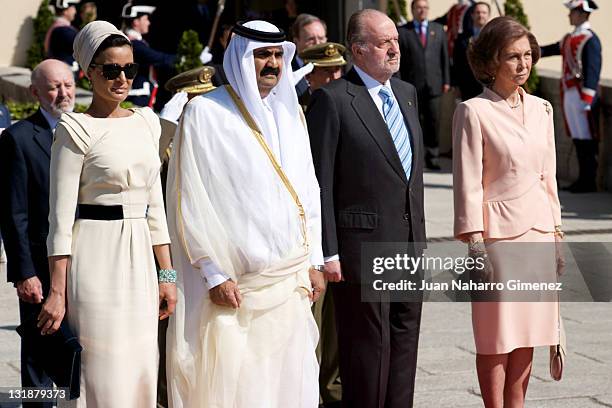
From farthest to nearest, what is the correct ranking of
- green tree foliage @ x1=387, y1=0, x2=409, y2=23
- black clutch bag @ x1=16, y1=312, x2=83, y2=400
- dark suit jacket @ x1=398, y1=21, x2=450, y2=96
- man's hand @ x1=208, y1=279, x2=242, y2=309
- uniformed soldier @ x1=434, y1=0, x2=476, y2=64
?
green tree foliage @ x1=387, y1=0, x2=409, y2=23
uniformed soldier @ x1=434, y1=0, x2=476, y2=64
dark suit jacket @ x1=398, y1=21, x2=450, y2=96
man's hand @ x1=208, y1=279, x2=242, y2=309
black clutch bag @ x1=16, y1=312, x2=83, y2=400

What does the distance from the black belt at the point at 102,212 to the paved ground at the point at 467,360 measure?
237 centimetres

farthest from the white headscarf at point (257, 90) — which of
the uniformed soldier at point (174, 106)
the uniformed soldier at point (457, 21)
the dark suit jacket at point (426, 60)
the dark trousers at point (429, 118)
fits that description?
the uniformed soldier at point (457, 21)

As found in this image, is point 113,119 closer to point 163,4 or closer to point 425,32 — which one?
point 425,32

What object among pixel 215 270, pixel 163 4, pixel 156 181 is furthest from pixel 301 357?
pixel 163 4

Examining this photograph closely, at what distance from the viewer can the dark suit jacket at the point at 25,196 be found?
6199 millimetres

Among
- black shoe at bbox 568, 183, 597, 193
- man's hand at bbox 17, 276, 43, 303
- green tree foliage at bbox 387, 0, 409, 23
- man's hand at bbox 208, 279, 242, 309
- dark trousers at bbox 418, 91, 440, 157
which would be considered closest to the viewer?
man's hand at bbox 208, 279, 242, 309

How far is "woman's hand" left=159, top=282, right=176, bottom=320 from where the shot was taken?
5.59 m

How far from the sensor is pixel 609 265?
1091 centimetres

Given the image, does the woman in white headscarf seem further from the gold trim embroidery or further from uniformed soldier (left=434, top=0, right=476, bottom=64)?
uniformed soldier (left=434, top=0, right=476, bottom=64)

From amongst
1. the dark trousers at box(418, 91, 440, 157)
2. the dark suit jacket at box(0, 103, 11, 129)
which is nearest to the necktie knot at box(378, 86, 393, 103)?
the dark suit jacket at box(0, 103, 11, 129)

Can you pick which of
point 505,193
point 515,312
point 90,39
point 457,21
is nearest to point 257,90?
point 90,39

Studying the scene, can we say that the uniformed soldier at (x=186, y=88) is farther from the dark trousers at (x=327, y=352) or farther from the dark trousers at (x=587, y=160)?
the dark trousers at (x=587, y=160)

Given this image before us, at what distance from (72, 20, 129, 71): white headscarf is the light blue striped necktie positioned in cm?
140

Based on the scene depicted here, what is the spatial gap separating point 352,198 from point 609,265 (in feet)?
16.3
